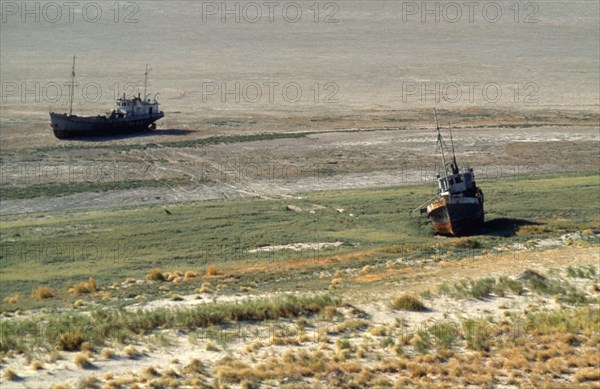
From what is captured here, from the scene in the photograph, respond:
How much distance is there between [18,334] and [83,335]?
170 cm

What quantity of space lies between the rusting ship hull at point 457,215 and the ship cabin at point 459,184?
3.20ft

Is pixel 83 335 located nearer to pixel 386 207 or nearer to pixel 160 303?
pixel 160 303

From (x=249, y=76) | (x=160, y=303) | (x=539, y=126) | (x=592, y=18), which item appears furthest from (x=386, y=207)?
(x=592, y=18)

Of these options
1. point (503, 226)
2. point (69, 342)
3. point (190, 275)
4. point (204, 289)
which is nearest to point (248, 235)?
point (190, 275)

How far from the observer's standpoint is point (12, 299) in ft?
101

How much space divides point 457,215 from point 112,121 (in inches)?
1324

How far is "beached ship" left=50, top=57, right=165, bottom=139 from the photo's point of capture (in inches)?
2596

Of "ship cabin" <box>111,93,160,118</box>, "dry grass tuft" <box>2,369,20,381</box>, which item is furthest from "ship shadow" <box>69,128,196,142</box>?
"dry grass tuft" <box>2,369,20,381</box>

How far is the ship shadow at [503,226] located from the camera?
1576 inches


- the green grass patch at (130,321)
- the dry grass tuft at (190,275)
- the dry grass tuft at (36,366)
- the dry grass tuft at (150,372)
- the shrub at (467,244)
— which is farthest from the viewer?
the shrub at (467,244)

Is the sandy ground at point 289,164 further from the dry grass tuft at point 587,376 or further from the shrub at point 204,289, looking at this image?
the dry grass tuft at point 587,376

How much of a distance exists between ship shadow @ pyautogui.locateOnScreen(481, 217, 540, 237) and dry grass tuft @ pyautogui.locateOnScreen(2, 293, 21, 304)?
57.7ft

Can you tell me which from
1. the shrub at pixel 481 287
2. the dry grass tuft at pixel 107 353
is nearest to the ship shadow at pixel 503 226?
the shrub at pixel 481 287

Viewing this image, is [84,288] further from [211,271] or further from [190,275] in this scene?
[211,271]
